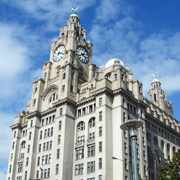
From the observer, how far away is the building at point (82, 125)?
63.8m

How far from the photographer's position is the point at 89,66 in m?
91.2

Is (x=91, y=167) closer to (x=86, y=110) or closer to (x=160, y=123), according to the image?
(x=86, y=110)

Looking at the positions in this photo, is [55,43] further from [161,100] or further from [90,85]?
[161,100]

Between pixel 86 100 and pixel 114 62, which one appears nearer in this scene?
pixel 86 100

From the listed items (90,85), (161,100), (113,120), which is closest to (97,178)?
(113,120)

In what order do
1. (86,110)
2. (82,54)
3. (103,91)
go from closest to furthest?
(103,91)
(86,110)
(82,54)

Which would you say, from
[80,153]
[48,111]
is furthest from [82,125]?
[48,111]

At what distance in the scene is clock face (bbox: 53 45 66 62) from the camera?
9176 cm

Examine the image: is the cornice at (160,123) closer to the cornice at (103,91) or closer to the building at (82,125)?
the building at (82,125)

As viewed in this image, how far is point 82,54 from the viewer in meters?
92.1

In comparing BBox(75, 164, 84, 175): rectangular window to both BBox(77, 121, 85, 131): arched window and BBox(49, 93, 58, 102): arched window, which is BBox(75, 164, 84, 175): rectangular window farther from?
BBox(49, 93, 58, 102): arched window

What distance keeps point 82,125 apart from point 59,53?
1229 inches

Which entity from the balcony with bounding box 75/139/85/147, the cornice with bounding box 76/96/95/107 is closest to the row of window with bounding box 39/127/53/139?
the balcony with bounding box 75/139/85/147

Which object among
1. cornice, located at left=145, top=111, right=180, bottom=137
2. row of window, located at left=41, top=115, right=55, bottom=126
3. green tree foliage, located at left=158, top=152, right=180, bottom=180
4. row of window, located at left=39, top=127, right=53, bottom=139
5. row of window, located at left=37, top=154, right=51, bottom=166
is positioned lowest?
green tree foliage, located at left=158, top=152, right=180, bottom=180
